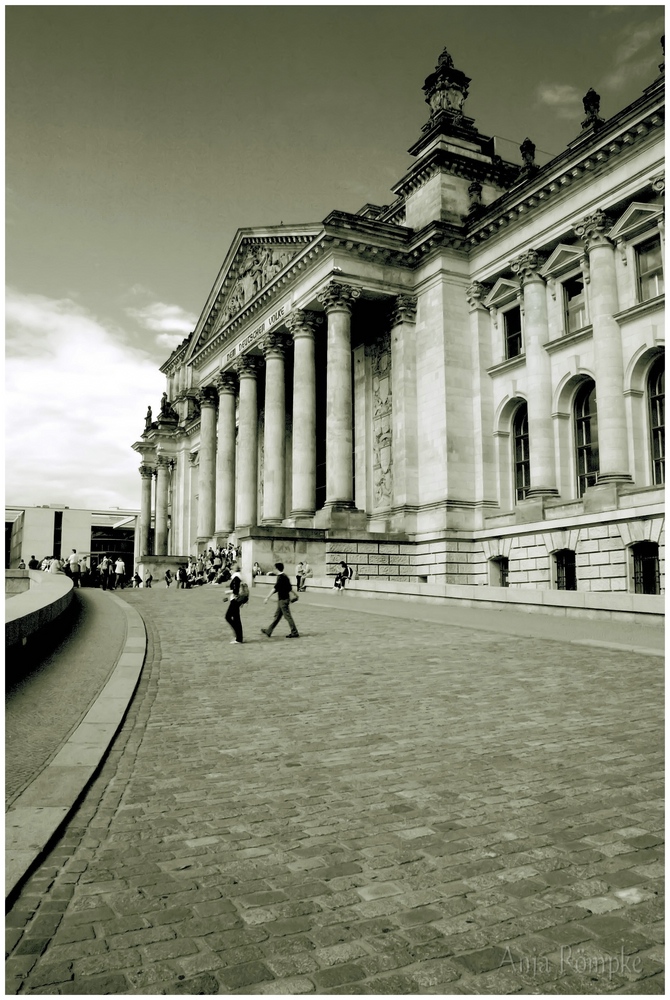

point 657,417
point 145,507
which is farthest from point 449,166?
point 145,507

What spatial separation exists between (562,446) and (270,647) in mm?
19825

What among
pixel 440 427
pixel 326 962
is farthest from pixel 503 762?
pixel 440 427

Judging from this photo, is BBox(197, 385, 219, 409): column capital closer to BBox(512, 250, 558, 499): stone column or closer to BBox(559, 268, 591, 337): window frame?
BBox(512, 250, 558, 499): stone column

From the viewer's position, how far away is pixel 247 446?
45594 millimetres

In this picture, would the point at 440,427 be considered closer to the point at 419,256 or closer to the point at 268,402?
the point at 419,256

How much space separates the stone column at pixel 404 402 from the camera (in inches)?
1417

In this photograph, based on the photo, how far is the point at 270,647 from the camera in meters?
14.3

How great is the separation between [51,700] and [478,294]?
30492 mm

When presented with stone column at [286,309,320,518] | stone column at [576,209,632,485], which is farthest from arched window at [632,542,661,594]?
stone column at [286,309,320,518]

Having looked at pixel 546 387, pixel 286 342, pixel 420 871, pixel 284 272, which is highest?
pixel 284 272

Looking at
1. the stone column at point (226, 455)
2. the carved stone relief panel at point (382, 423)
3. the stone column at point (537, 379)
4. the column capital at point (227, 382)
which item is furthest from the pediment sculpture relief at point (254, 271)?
the stone column at point (537, 379)

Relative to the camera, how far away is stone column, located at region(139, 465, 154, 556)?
7519cm

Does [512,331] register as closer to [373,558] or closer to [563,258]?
[563,258]

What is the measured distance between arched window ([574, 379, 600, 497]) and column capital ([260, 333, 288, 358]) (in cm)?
1811
